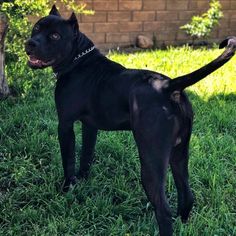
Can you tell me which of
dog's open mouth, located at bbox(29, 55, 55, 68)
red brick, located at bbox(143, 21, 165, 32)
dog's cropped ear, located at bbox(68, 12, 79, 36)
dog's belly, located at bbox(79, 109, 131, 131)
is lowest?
red brick, located at bbox(143, 21, 165, 32)

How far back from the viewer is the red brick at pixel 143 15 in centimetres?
876

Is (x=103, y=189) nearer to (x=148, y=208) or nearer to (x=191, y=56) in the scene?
(x=148, y=208)

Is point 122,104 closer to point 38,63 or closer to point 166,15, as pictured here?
point 38,63

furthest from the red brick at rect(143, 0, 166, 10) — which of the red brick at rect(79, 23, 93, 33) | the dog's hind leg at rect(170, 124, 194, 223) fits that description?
the dog's hind leg at rect(170, 124, 194, 223)

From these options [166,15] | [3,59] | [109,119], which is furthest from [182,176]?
[166,15]

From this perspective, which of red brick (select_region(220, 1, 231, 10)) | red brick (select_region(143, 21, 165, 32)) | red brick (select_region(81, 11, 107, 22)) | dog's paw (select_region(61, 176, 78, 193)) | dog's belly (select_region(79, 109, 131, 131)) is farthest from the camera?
red brick (select_region(220, 1, 231, 10))

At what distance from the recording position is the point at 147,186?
283 centimetres

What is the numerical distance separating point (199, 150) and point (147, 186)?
1599 millimetres

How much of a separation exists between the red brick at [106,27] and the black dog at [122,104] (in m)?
4.94

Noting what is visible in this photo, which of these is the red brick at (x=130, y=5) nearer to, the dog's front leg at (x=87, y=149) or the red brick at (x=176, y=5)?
the red brick at (x=176, y=5)

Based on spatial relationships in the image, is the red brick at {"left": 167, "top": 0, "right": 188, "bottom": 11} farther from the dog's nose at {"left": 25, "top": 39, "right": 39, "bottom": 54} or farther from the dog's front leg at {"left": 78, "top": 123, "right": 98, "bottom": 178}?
the dog's nose at {"left": 25, "top": 39, "right": 39, "bottom": 54}

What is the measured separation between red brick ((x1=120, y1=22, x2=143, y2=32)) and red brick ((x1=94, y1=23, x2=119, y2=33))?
12cm

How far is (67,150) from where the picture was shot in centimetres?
352

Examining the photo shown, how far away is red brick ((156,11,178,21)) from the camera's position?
8.98m
